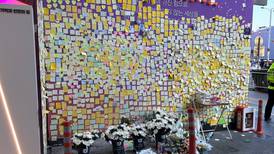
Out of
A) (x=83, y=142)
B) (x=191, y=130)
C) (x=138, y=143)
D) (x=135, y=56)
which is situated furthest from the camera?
(x=135, y=56)

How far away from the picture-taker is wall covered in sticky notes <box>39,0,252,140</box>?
5.08 m

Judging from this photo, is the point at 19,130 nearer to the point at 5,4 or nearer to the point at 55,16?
the point at 5,4

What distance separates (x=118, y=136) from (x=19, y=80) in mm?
2639

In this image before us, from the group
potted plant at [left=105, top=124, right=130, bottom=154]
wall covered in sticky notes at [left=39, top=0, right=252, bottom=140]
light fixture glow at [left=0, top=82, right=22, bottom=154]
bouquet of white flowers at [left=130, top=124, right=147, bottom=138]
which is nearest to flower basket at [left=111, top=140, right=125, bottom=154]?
potted plant at [left=105, top=124, right=130, bottom=154]

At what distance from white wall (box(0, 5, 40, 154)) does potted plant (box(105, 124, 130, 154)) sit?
2319 mm

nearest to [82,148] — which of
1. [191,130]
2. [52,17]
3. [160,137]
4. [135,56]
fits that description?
[160,137]

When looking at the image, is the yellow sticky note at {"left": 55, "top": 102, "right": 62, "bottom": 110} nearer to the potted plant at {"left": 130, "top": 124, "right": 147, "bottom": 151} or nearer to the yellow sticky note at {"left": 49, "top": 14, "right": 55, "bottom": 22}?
the potted plant at {"left": 130, "top": 124, "right": 147, "bottom": 151}

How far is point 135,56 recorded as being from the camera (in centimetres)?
559

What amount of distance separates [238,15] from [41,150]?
5.51 metres

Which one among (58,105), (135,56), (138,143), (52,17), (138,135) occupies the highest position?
(52,17)

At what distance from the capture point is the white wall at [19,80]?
2254mm

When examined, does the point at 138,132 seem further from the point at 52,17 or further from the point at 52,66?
the point at 52,17

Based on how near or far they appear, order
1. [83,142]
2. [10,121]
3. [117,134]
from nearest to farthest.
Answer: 1. [10,121]
2. [83,142]
3. [117,134]

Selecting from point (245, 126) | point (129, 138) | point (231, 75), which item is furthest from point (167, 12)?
point (245, 126)
